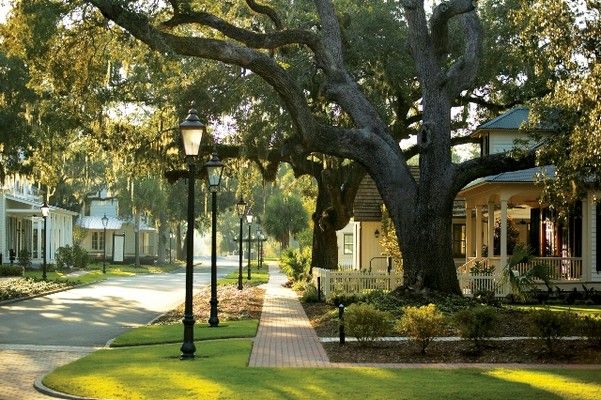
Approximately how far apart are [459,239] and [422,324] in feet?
91.9

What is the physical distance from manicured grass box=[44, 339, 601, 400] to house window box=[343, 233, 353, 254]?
41959 mm

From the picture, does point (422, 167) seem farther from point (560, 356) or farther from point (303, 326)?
point (560, 356)

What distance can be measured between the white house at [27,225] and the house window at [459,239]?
24941 mm

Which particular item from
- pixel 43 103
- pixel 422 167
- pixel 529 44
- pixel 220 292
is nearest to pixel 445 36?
pixel 422 167

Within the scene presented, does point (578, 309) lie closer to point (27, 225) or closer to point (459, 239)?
point (459, 239)

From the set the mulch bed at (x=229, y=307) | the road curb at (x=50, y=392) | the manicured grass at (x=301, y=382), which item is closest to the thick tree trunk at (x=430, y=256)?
the mulch bed at (x=229, y=307)

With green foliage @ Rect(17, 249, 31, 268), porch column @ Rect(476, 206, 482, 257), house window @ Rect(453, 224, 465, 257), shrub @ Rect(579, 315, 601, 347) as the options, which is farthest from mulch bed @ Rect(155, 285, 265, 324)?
green foliage @ Rect(17, 249, 31, 268)

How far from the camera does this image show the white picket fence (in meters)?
28.9

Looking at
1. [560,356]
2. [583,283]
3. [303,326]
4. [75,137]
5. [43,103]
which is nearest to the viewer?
[560,356]

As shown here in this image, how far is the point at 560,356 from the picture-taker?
15.3 m

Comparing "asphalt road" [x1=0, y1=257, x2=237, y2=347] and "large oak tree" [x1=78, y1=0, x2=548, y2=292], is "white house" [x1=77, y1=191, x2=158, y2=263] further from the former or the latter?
"large oak tree" [x1=78, y1=0, x2=548, y2=292]

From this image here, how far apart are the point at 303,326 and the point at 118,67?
546 inches

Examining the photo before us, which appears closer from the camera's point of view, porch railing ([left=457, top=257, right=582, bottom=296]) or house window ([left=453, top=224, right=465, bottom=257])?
porch railing ([left=457, top=257, right=582, bottom=296])

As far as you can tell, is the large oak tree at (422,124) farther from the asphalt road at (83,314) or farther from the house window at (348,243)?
the house window at (348,243)
